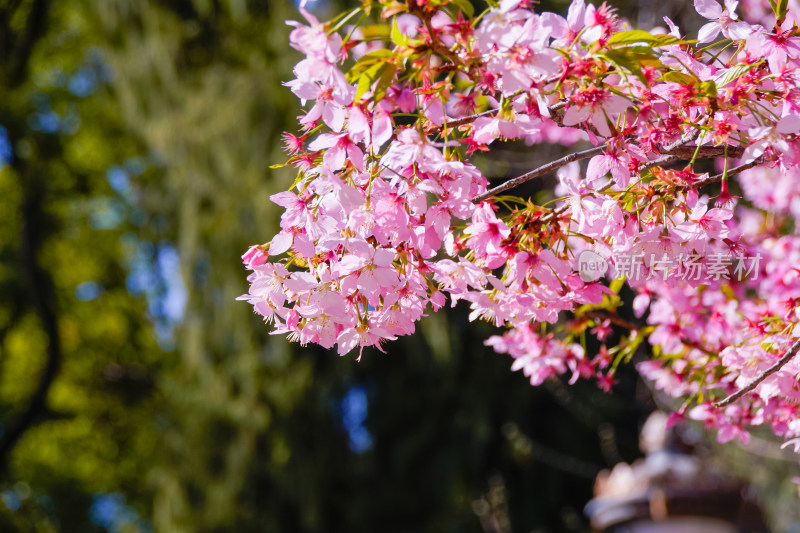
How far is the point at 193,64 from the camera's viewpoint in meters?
6.38

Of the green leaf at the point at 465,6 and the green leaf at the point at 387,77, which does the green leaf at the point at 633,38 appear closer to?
the green leaf at the point at 465,6

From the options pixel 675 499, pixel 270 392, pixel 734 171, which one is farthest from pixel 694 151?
pixel 270 392

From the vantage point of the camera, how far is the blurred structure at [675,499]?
2.25m

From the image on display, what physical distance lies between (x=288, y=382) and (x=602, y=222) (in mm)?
4138

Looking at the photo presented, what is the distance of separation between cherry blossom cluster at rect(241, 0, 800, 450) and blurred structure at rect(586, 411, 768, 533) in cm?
100

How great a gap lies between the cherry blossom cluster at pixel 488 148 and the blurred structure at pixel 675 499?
3.29ft

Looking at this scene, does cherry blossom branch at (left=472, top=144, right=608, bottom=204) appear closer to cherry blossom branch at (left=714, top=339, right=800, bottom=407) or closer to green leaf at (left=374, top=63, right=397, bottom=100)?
green leaf at (left=374, top=63, right=397, bottom=100)

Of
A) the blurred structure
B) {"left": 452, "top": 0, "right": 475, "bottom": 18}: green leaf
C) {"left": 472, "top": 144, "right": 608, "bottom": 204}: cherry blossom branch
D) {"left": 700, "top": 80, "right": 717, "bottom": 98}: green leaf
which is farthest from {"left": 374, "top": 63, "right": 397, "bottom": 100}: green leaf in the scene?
the blurred structure

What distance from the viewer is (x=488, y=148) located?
1107 millimetres

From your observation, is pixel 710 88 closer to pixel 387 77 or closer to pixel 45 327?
pixel 387 77

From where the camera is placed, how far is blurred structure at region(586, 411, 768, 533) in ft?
7.37

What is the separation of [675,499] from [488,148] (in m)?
1.61

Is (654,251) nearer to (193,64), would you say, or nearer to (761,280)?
(761,280)

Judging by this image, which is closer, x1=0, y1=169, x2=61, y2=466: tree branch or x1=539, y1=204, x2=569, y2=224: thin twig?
x1=539, y1=204, x2=569, y2=224: thin twig
